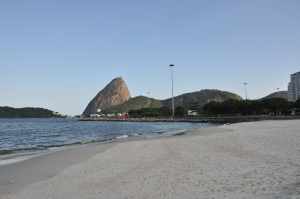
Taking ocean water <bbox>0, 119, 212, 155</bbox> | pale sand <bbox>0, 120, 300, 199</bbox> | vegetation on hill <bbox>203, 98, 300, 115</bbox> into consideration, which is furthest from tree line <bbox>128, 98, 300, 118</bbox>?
pale sand <bbox>0, 120, 300, 199</bbox>

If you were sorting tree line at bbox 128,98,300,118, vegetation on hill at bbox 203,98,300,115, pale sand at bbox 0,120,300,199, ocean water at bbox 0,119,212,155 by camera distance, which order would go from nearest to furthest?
pale sand at bbox 0,120,300,199 → ocean water at bbox 0,119,212,155 → tree line at bbox 128,98,300,118 → vegetation on hill at bbox 203,98,300,115

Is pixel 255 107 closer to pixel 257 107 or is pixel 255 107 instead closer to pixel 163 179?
pixel 257 107

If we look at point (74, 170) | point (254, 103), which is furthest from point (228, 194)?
point (254, 103)

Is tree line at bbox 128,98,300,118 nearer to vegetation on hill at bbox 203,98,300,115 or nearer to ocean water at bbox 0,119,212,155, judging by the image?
vegetation on hill at bbox 203,98,300,115

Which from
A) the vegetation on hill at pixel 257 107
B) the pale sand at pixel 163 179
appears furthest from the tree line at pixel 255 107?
the pale sand at pixel 163 179

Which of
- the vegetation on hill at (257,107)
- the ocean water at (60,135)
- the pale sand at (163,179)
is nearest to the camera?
the pale sand at (163,179)

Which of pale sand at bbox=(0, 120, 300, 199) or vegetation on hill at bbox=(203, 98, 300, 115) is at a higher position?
vegetation on hill at bbox=(203, 98, 300, 115)

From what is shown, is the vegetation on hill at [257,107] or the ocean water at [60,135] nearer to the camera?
the ocean water at [60,135]

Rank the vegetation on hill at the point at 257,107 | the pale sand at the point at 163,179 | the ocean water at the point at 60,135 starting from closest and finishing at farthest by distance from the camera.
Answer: the pale sand at the point at 163,179
the ocean water at the point at 60,135
the vegetation on hill at the point at 257,107

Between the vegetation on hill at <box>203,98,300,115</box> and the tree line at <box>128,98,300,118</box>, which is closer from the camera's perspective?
the tree line at <box>128,98,300,118</box>

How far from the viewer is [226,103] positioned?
135 meters

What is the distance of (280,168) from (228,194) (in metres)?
3.56

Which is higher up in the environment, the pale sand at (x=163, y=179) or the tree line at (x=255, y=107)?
the tree line at (x=255, y=107)

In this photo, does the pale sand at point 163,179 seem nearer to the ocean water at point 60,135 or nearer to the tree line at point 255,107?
the ocean water at point 60,135
